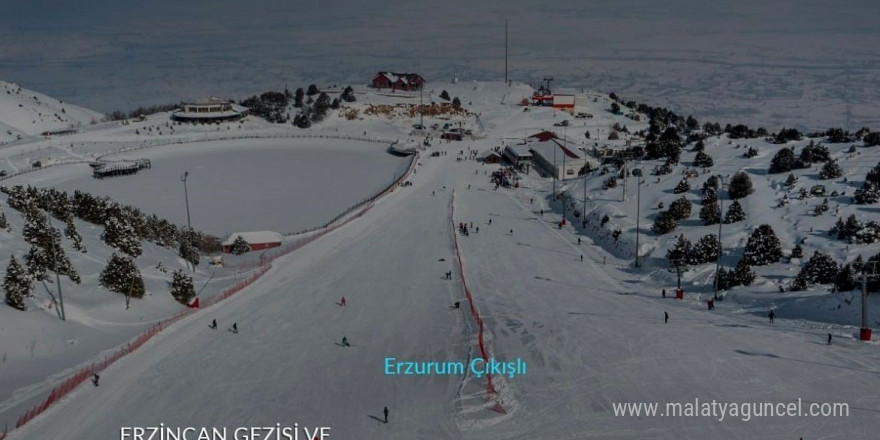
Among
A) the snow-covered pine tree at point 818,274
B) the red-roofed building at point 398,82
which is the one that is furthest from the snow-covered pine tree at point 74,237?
the red-roofed building at point 398,82

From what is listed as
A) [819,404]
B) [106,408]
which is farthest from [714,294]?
[106,408]

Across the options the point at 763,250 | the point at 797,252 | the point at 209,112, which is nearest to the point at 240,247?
the point at 763,250

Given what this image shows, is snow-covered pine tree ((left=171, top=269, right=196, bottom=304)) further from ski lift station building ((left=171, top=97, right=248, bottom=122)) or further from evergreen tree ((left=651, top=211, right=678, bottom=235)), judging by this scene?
ski lift station building ((left=171, top=97, right=248, bottom=122))

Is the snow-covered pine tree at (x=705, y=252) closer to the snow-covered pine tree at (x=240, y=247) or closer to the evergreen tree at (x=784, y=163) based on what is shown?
the evergreen tree at (x=784, y=163)

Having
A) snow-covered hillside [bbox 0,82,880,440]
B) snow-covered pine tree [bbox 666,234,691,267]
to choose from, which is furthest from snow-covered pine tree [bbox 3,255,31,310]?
snow-covered pine tree [bbox 666,234,691,267]

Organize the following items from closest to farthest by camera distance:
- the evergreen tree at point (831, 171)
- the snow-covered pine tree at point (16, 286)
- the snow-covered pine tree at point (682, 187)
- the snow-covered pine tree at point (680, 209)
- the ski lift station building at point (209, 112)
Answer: the snow-covered pine tree at point (16, 286) < the snow-covered pine tree at point (680, 209) < the evergreen tree at point (831, 171) < the snow-covered pine tree at point (682, 187) < the ski lift station building at point (209, 112)

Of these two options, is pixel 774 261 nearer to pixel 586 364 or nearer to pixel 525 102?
pixel 586 364

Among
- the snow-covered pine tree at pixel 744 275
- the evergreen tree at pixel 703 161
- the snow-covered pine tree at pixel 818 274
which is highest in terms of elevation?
the evergreen tree at pixel 703 161
